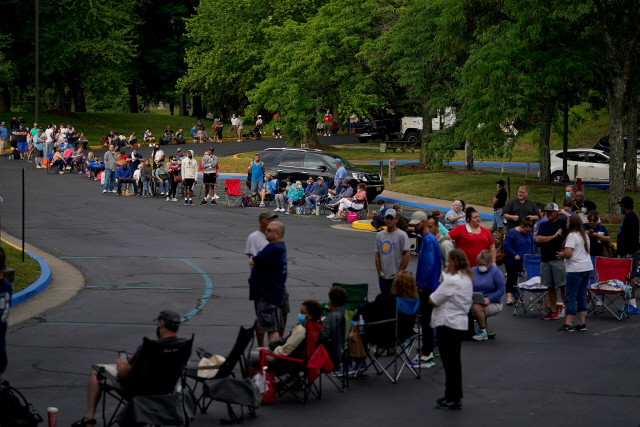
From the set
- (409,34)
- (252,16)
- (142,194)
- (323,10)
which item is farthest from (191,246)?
(252,16)

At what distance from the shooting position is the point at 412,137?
173ft

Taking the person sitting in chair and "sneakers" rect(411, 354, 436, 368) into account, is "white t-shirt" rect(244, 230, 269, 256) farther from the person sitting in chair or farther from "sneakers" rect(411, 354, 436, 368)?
"sneakers" rect(411, 354, 436, 368)

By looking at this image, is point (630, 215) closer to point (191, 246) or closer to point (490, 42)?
A: point (191, 246)

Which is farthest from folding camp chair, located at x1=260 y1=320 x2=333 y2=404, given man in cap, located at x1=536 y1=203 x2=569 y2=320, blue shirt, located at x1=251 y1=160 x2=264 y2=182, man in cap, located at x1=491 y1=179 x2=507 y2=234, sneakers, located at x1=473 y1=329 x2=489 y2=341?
blue shirt, located at x1=251 y1=160 x2=264 y2=182

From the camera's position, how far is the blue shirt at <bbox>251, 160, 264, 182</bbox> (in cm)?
2823

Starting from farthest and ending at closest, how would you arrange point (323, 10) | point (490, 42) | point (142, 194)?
point (323, 10)
point (142, 194)
point (490, 42)

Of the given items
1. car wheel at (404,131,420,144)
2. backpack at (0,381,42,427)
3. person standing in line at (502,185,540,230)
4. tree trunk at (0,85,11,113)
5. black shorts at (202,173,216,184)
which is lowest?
backpack at (0,381,42,427)

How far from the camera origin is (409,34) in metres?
35.0

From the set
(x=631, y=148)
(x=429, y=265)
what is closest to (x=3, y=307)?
(x=429, y=265)

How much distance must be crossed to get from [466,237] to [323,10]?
30177mm

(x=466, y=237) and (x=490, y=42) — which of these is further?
(x=490, y=42)

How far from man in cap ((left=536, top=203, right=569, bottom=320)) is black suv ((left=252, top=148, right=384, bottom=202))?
53.8ft

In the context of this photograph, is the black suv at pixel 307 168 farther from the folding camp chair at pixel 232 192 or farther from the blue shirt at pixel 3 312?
the blue shirt at pixel 3 312

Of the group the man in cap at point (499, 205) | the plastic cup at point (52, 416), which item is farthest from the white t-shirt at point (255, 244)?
the man in cap at point (499, 205)
